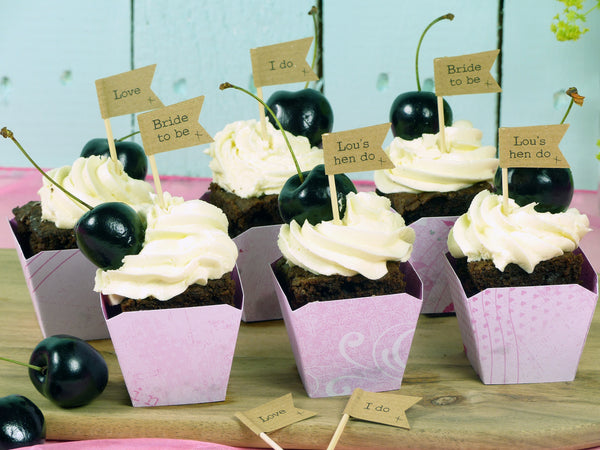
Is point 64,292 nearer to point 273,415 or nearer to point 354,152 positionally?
point 273,415

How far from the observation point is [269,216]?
2250 mm

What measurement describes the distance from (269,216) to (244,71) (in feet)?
5.10

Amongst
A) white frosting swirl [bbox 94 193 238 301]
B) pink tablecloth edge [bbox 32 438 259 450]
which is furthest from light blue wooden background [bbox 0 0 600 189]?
pink tablecloth edge [bbox 32 438 259 450]

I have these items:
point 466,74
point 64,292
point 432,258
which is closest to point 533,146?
point 466,74

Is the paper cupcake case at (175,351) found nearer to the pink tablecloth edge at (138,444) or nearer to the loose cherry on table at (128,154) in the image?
the pink tablecloth edge at (138,444)

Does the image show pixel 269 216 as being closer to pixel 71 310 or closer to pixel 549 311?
pixel 71 310

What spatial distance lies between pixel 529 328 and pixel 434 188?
1.69ft

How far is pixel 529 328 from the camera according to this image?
189 centimetres

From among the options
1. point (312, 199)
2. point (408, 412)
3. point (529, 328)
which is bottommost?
point (408, 412)

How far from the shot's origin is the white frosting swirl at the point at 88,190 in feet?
6.97

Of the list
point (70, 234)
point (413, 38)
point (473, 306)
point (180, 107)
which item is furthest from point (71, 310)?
point (413, 38)

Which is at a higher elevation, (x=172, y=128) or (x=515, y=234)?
(x=172, y=128)

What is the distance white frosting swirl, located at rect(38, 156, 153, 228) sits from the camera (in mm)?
2125

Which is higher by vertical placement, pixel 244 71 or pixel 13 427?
pixel 244 71
